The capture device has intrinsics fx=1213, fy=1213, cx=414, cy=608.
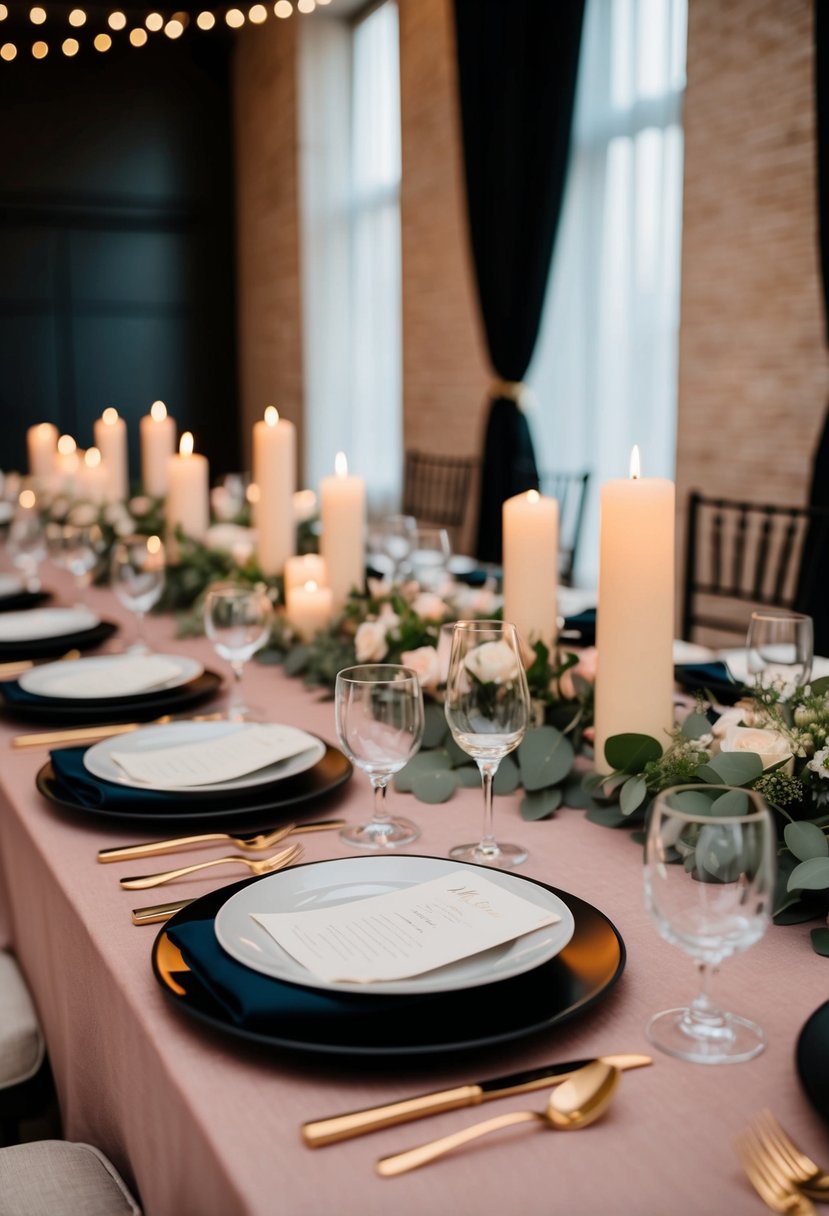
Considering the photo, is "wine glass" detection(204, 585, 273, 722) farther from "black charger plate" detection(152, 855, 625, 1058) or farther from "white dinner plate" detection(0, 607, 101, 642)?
"black charger plate" detection(152, 855, 625, 1058)

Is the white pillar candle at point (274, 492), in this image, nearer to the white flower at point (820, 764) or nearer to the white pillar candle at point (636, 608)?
the white pillar candle at point (636, 608)

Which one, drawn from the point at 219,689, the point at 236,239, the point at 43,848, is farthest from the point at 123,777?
the point at 236,239

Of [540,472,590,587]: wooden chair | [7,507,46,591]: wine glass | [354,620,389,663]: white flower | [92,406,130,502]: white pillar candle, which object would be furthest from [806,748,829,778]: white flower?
[92,406,130,502]: white pillar candle

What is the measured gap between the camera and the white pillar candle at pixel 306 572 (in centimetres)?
200

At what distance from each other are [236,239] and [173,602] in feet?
24.2

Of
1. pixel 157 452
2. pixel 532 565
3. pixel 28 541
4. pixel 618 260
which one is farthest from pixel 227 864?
pixel 618 260

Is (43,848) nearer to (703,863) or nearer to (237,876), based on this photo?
(237,876)

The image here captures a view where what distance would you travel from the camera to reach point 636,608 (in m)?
1.23

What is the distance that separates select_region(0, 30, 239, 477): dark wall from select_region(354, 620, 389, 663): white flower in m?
7.79

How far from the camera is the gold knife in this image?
0.69 metres

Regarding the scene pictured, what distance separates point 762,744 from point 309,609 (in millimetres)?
1010

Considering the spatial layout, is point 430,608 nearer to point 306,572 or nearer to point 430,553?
point 306,572

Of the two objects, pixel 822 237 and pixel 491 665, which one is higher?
pixel 822 237

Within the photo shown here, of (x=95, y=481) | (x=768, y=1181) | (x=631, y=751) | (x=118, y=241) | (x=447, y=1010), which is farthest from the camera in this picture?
(x=118, y=241)
